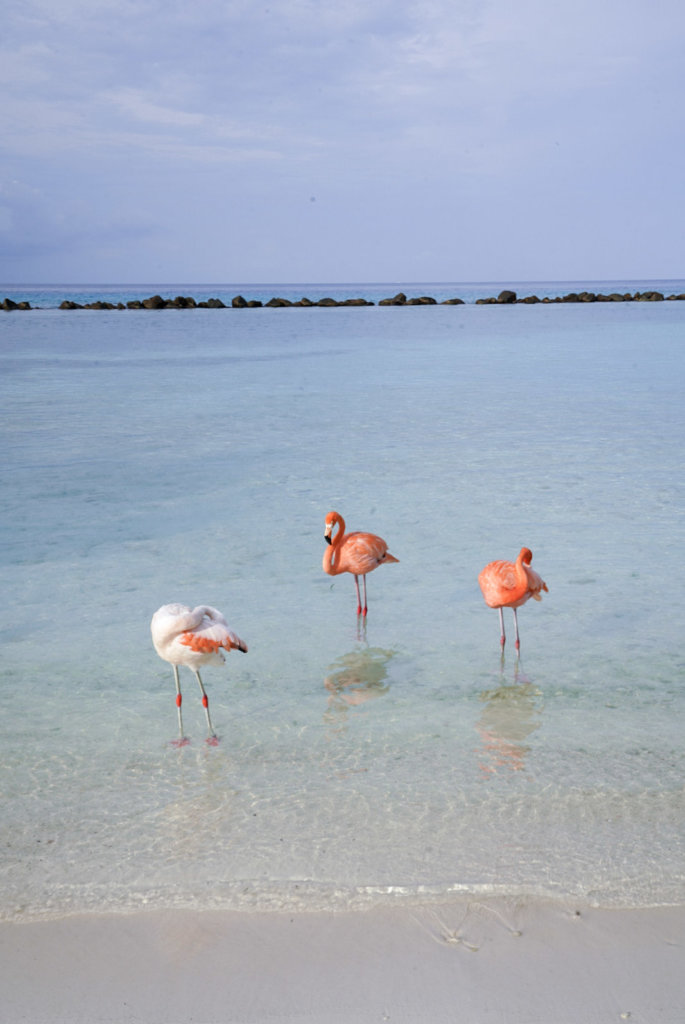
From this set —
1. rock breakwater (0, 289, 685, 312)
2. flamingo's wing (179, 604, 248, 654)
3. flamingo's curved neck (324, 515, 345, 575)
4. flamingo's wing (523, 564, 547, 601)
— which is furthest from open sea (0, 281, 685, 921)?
rock breakwater (0, 289, 685, 312)

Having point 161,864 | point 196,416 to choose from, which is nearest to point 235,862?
point 161,864

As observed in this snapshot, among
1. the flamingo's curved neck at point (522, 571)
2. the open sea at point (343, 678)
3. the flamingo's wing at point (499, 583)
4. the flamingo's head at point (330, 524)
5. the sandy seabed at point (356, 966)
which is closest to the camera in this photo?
the sandy seabed at point (356, 966)

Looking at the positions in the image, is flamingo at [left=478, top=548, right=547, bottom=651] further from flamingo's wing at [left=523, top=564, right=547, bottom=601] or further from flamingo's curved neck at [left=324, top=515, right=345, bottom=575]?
flamingo's curved neck at [left=324, top=515, right=345, bottom=575]

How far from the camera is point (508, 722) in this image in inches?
226

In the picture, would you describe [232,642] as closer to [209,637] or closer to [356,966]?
[209,637]

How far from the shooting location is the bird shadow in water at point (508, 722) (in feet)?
17.3

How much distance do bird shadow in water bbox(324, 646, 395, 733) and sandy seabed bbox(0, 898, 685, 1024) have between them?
194 cm

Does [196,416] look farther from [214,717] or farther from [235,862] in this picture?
[235,862]

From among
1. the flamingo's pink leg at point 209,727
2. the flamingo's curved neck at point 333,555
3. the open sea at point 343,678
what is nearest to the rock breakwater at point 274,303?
the open sea at point 343,678

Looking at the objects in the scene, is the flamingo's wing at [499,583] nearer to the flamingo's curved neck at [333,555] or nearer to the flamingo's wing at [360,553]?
the flamingo's wing at [360,553]

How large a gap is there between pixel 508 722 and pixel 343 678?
1238 millimetres

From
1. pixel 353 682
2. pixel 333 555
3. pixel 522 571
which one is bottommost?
pixel 353 682

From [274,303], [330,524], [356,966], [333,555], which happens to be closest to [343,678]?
[333,555]

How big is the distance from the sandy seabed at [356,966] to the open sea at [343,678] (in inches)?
5.6
